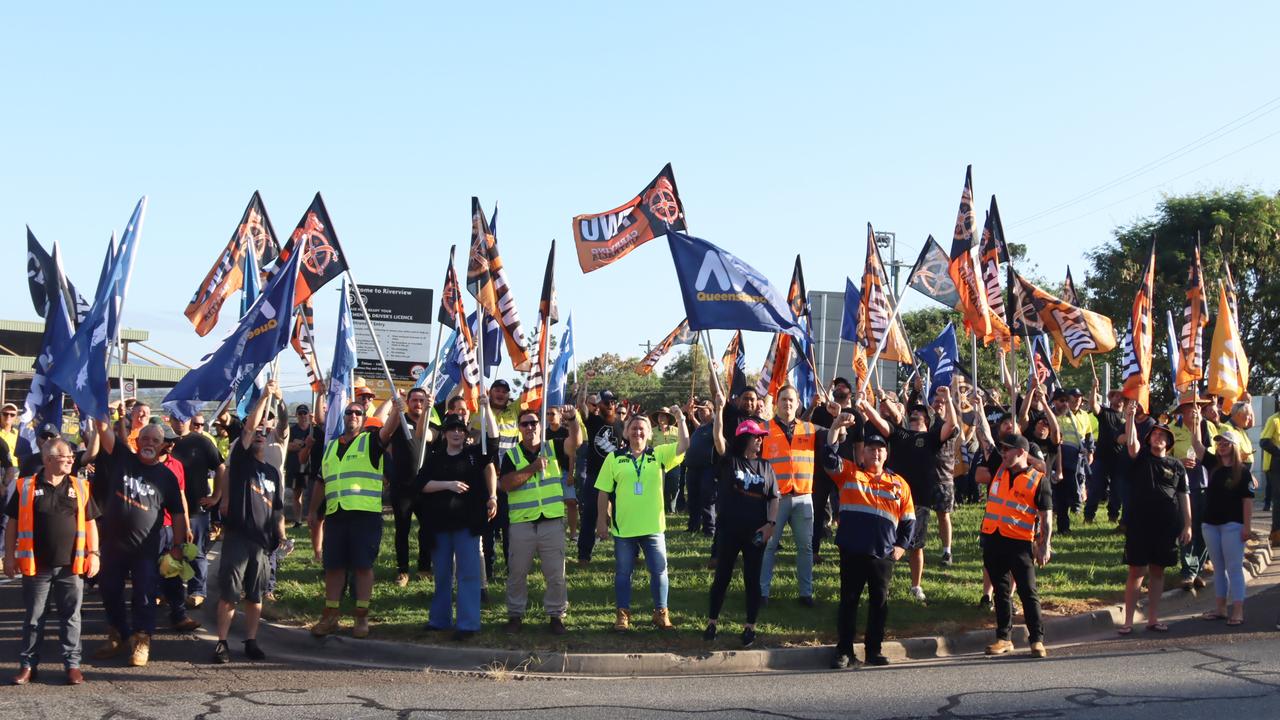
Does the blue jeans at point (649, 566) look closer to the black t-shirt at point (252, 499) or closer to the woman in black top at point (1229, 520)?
the black t-shirt at point (252, 499)

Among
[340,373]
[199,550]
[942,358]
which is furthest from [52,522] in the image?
[942,358]

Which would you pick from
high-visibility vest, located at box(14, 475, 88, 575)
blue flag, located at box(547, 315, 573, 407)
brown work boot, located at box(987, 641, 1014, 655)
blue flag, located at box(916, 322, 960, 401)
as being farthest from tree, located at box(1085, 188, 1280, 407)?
high-visibility vest, located at box(14, 475, 88, 575)

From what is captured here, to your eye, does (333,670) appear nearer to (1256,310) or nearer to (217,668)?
(217,668)

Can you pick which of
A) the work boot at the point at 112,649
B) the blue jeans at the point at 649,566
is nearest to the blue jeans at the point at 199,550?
the work boot at the point at 112,649

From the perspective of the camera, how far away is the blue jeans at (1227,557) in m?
11.5

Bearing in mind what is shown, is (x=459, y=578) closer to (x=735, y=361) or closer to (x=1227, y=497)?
(x=1227, y=497)

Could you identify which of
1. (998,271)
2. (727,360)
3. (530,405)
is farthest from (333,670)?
(727,360)

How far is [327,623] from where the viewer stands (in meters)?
10.6

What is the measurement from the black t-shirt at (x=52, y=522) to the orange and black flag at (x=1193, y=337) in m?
13.4

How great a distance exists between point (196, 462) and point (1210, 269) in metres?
31.0

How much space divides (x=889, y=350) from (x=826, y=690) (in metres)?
9.71

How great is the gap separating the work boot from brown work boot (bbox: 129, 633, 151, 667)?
174 mm

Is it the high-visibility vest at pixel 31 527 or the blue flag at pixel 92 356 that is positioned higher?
the blue flag at pixel 92 356

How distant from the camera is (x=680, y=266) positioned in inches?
467
